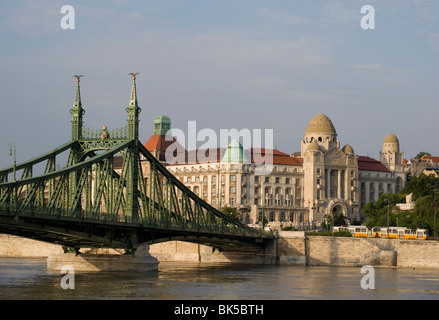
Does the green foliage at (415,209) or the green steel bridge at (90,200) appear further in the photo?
the green foliage at (415,209)

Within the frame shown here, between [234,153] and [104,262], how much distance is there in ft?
345

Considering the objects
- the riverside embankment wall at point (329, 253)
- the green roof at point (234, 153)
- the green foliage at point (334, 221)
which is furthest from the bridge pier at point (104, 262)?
the green roof at point (234, 153)

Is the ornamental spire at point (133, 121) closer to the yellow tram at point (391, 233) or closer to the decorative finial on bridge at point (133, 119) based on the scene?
the decorative finial on bridge at point (133, 119)

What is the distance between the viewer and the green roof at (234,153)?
194 m

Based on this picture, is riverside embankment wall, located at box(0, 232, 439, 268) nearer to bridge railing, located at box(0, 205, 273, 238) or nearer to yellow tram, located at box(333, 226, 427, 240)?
bridge railing, located at box(0, 205, 273, 238)

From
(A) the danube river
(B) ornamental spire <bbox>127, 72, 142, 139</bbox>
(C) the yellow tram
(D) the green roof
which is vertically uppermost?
(D) the green roof

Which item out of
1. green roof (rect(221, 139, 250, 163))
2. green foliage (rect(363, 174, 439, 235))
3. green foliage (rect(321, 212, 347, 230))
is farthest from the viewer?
green roof (rect(221, 139, 250, 163))

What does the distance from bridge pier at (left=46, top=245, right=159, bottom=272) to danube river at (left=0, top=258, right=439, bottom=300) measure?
3.84 ft

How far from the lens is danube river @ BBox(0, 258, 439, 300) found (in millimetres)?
73812

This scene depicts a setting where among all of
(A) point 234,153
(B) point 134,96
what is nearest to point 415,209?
(A) point 234,153

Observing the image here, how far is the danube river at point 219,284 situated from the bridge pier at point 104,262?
1172mm

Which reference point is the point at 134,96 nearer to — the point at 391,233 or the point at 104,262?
the point at 104,262

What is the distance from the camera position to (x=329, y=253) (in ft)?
401

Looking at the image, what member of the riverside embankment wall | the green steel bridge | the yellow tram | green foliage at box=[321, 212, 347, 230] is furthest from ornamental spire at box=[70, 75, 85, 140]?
green foliage at box=[321, 212, 347, 230]
